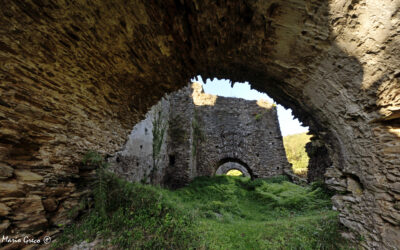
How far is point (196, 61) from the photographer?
2.67m

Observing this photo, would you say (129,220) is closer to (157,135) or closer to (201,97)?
(157,135)

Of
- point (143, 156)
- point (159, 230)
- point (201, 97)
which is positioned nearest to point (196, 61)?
point (159, 230)

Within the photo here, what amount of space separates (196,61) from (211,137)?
728cm

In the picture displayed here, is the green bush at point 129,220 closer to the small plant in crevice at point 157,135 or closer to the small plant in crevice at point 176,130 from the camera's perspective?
the small plant in crevice at point 157,135

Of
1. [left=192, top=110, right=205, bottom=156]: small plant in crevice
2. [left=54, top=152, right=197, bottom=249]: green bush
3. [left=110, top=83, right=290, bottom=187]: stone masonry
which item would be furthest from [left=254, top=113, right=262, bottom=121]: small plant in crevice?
[left=54, top=152, right=197, bottom=249]: green bush

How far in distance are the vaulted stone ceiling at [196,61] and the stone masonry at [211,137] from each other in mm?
4215

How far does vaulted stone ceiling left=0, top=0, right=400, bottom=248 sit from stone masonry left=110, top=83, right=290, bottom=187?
13.8ft

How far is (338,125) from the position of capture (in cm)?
213

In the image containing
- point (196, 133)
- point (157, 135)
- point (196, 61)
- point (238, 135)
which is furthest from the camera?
point (238, 135)

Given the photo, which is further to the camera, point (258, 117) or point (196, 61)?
point (258, 117)

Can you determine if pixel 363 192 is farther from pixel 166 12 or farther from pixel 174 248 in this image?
pixel 166 12

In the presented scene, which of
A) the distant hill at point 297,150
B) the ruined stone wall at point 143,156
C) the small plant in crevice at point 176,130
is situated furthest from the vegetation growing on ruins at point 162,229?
the distant hill at point 297,150

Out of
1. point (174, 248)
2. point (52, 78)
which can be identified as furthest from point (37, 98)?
point (174, 248)

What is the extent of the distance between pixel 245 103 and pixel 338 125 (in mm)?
8471
